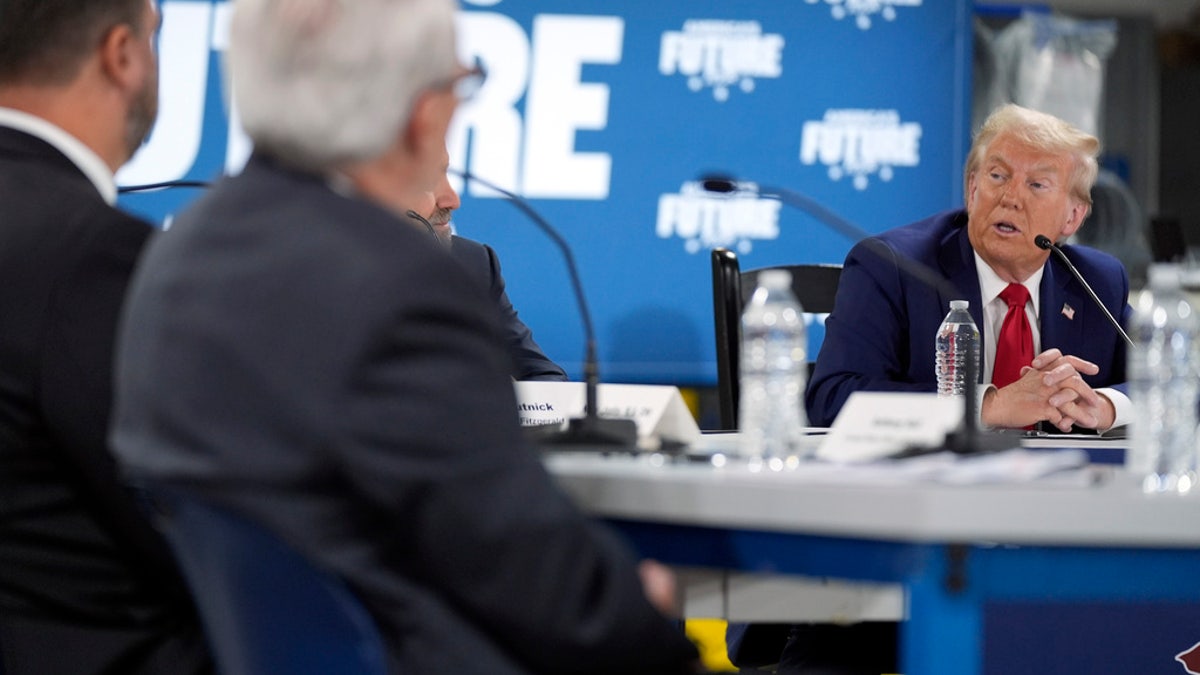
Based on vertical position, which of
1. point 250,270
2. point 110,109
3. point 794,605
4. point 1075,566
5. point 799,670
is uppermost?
point 110,109

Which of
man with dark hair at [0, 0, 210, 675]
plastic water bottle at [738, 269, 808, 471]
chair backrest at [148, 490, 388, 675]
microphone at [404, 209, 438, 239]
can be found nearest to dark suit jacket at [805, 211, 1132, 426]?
microphone at [404, 209, 438, 239]

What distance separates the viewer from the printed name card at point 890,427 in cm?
152

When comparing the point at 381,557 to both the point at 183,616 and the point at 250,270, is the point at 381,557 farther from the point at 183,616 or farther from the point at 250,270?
the point at 183,616

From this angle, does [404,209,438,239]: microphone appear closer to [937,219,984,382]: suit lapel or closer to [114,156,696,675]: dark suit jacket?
[937,219,984,382]: suit lapel

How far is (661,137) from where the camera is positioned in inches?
200

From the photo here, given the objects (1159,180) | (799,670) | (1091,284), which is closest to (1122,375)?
(1091,284)

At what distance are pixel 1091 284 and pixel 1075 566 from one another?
209 cm

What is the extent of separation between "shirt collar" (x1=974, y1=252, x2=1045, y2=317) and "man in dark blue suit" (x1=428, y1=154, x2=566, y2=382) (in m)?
0.91

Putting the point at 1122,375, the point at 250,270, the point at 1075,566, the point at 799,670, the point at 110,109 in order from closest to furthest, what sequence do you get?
the point at 250,270 → the point at 1075,566 → the point at 110,109 → the point at 799,670 → the point at 1122,375

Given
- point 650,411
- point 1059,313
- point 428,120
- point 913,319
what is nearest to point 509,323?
point 913,319

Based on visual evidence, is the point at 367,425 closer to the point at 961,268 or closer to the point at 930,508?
the point at 930,508

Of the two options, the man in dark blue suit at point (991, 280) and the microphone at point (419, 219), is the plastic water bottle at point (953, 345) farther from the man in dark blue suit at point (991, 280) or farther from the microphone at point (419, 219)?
the microphone at point (419, 219)

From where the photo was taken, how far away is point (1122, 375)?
3186 mm

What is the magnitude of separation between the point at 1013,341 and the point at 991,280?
0.15 m
